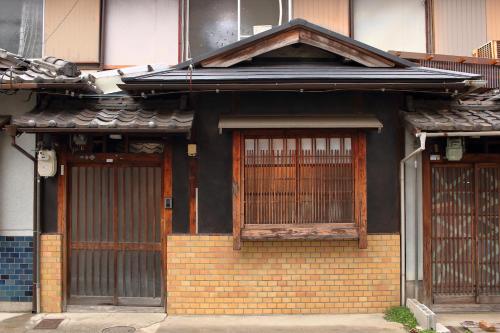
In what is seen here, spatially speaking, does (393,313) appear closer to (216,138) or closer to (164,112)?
(216,138)

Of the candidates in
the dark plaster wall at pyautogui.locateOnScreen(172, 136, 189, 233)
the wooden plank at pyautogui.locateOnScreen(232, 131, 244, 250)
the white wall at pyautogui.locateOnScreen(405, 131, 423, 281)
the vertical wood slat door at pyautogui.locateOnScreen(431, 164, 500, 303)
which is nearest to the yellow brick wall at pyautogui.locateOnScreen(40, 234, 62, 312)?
the dark plaster wall at pyautogui.locateOnScreen(172, 136, 189, 233)

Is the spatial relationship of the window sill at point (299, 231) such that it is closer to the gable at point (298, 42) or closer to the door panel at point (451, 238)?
the door panel at point (451, 238)

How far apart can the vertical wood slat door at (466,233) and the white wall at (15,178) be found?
7.27 m

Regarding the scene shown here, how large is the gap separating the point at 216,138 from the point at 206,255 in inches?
80.7

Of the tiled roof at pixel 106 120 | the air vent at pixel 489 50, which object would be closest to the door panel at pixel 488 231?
the air vent at pixel 489 50

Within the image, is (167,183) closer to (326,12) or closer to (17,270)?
(17,270)

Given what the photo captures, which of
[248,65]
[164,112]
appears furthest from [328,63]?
[164,112]

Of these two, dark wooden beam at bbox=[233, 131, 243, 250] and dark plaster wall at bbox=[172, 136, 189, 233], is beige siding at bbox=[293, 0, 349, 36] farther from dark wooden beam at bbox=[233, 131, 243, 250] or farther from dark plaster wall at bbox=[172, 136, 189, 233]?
dark plaster wall at bbox=[172, 136, 189, 233]

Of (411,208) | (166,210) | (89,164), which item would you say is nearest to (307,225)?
(411,208)

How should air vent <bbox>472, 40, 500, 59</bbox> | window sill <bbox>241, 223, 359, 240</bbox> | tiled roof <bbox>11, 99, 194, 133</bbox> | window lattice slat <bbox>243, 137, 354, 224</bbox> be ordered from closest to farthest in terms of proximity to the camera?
tiled roof <bbox>11, 99, 194, 133</bbox> → window sill <bbox>241, 223, 359, 240</bbox> → window lattice slat <bbox>243, 137, 354, 224</bbox> → air vent <bbox>472, 40, 500, 59</bbox>

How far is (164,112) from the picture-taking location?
771 centimetres

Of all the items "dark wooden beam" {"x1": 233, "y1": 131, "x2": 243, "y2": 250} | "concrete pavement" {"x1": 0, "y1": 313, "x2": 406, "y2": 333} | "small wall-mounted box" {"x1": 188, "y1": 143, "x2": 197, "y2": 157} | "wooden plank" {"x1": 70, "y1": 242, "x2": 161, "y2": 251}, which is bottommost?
"concrete pavement" {"x1": 0, "y1": 313, "x2": 406, "y2": 333}

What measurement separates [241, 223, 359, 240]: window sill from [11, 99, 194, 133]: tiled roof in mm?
2001

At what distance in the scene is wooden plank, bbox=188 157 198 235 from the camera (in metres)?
7.88
